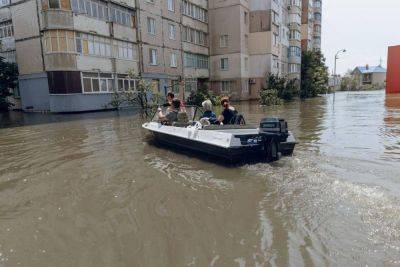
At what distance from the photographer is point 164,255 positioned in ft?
12.3

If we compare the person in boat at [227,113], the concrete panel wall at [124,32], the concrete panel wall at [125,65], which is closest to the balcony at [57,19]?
the concrete panel wall at [124,32]

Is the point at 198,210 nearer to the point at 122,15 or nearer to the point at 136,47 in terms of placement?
the point at 122,15

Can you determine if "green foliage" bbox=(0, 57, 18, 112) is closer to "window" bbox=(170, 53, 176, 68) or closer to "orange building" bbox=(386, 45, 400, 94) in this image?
"window" bbox=(170, 53, 176, 68)

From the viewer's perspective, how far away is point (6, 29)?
2514cm

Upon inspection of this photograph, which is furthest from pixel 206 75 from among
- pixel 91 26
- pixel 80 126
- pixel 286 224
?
pixel 286 224

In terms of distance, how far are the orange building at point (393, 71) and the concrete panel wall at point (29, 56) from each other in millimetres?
46225

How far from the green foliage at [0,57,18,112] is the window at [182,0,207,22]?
56.2 feet

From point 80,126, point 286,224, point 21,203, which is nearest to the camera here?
point 286,224

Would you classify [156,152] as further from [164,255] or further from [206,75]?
[206,75]

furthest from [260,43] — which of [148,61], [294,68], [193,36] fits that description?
[148,61]

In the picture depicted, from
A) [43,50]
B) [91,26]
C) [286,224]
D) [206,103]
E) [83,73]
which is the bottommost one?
[286,224]

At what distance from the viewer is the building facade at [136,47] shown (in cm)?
2170

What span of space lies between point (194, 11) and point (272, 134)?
3128cm

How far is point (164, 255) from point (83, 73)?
21.2 meters
